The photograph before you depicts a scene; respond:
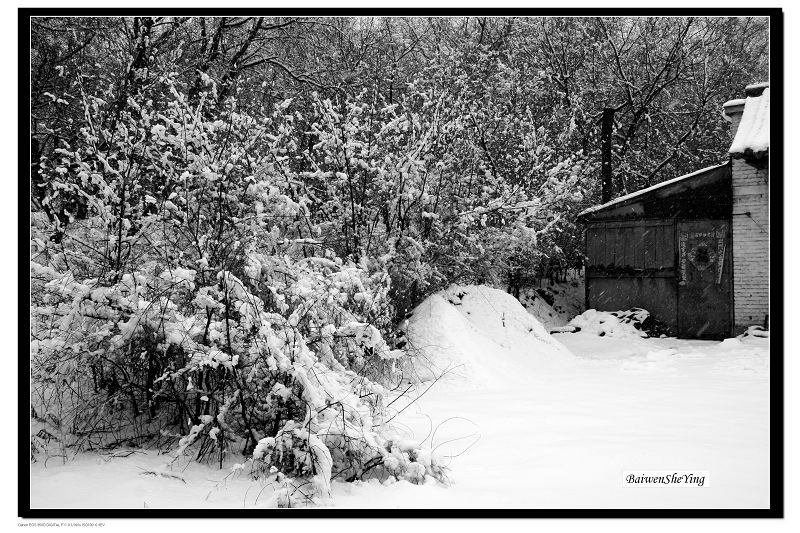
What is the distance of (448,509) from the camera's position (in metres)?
3.39

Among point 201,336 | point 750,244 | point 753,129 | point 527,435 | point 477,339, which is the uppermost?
point 753,129

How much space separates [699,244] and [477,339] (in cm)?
696

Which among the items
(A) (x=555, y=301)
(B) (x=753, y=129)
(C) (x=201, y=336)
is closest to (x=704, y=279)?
(B) (x=753, y=129)

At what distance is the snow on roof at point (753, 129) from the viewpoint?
1127cm

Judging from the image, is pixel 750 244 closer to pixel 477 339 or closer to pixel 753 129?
pixel 753 129

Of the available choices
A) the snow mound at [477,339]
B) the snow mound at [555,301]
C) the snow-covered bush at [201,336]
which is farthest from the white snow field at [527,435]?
the snow mound at [555,301]

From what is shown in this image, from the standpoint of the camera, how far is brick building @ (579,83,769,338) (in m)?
12.0

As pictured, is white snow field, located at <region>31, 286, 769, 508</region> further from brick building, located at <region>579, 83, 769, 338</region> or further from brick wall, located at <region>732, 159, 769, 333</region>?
brick building, located at <region>579, 83, 769, 338</region>

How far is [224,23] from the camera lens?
1166 cm

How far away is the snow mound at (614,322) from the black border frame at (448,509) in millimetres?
9024

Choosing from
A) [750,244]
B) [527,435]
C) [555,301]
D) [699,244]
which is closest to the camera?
[527,435]

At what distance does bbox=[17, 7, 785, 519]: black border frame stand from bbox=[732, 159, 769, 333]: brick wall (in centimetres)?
862
